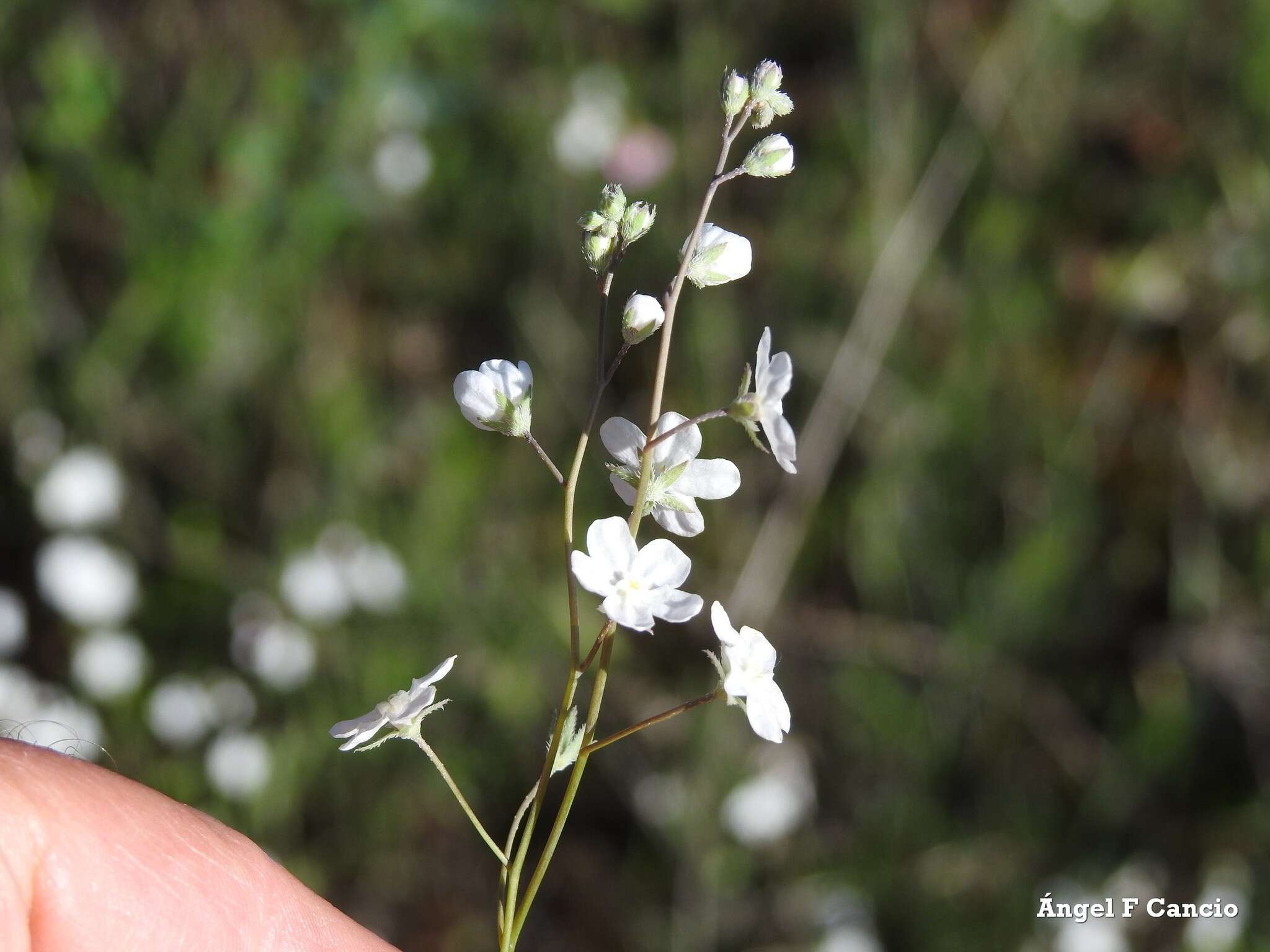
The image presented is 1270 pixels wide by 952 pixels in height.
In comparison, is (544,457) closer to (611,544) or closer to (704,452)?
(611,544)

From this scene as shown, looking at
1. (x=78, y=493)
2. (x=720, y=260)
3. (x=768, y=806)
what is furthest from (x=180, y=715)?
(x=720, y=260)

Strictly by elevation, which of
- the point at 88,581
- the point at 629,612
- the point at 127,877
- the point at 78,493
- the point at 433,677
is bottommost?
the point at 127,877

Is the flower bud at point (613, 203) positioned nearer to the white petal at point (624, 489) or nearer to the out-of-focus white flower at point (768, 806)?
the white petal at point (624, 489)

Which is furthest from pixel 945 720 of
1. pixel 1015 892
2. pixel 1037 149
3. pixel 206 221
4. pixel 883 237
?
pixel 206 221

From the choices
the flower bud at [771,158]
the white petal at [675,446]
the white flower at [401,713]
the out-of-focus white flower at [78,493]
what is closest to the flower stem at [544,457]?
the white petal at [675,446]

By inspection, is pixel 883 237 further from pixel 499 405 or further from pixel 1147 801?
pixel 499 405

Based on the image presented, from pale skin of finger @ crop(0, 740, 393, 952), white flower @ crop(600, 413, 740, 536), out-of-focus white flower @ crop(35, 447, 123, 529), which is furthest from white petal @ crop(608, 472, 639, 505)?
out-of-focus white flower @ crop(35, 447, 123, 529)

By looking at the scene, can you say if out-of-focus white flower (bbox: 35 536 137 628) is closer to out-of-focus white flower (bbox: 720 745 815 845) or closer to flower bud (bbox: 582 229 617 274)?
out-of-focus white flower (bbox: 720 745 815 845)

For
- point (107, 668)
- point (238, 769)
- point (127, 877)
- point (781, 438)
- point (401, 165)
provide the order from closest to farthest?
point (781, 438) → point (127, 877) → point (238, 769) → point (107, 668) → point (401, 165)
